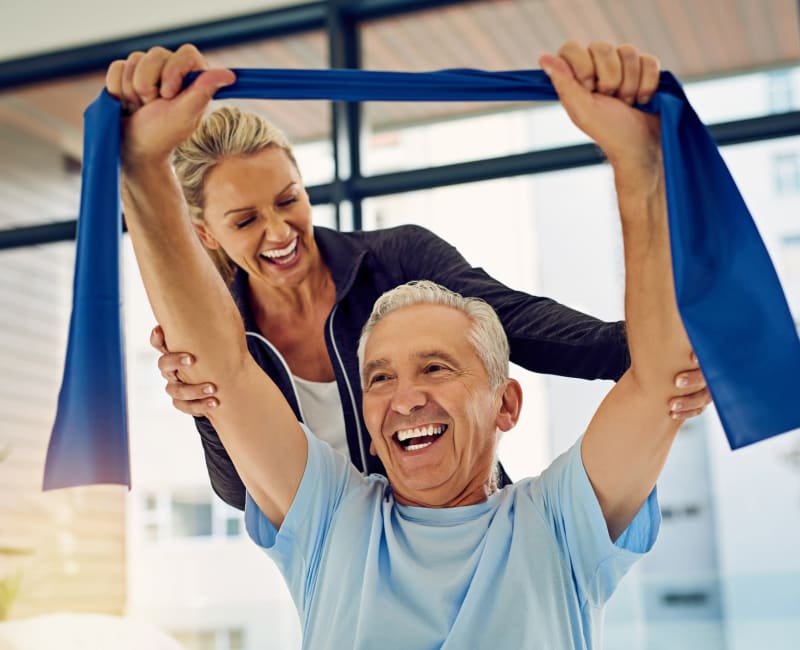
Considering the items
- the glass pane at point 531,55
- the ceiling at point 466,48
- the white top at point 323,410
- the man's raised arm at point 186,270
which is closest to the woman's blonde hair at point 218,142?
the white top at point 323,410

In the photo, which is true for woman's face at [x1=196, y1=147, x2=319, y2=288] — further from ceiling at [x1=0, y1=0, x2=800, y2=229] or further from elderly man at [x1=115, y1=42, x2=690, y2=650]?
ceiling at [x1=0, y1=0, x2=800, y2=229]

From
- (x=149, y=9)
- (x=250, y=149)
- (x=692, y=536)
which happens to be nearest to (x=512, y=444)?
(x=692, y=536)

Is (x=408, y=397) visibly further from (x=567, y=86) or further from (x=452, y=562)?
(x=567, y=86)

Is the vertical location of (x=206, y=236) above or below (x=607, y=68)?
above

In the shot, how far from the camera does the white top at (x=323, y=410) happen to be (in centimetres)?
211

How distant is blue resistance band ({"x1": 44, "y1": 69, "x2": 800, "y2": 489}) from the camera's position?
1.41m

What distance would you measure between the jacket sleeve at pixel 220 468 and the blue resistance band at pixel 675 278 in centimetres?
53

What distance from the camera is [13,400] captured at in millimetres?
4215

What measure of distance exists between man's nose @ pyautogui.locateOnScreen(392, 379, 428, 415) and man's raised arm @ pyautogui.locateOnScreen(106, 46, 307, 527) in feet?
0.57

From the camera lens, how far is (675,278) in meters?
1.41

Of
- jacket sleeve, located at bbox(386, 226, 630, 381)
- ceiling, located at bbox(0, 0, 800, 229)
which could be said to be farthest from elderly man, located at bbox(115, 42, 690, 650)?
ceiling, located at bbox(0, 0, 800, 229)

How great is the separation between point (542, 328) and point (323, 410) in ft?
1.57

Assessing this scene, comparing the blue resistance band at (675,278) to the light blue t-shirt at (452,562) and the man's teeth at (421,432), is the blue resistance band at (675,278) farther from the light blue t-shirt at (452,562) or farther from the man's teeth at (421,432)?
the man's teeth at (421,432)

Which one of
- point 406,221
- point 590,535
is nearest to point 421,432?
point 590,535
